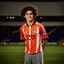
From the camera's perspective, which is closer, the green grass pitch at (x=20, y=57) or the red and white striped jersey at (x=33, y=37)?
the red and white striped jersey at (x=33, y=37)

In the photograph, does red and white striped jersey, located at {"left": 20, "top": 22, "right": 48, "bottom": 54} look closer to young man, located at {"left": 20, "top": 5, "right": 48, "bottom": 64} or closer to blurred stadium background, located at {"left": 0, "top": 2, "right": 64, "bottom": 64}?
young man, located at {"left": 20, "top": 5, "right": 48, "bottom": 64}

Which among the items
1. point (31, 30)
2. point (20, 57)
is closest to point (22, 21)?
point (20, 57)

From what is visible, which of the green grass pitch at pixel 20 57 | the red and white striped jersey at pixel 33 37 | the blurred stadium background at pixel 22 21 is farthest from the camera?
the blurred stadium background at pixel 22 21

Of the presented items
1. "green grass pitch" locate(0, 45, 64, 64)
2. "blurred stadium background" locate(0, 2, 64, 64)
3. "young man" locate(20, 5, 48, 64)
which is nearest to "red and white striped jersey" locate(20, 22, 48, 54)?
"young man" locate(20, 5, 48, 64)

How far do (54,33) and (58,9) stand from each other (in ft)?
10.6

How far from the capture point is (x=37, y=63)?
2301mm

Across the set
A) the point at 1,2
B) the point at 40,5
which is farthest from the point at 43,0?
the point at 1,2

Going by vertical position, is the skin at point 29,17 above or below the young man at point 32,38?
above

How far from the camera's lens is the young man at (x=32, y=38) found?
7.54 feet

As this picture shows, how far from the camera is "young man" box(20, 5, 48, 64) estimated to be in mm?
2297

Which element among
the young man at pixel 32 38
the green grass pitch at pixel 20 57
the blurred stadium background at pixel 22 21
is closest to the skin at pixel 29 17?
the young man at pixel 32 38

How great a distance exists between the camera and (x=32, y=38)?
2305mm

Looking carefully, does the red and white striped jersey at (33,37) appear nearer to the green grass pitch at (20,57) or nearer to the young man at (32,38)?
the young man at (32,38)

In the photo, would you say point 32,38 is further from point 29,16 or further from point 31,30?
point 29,16
